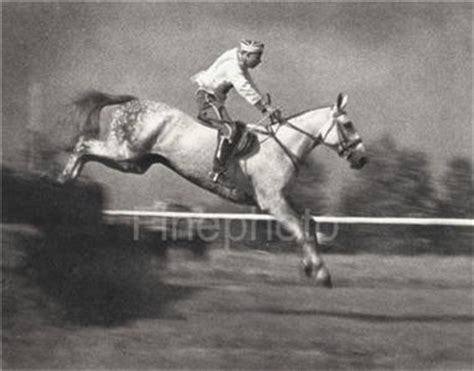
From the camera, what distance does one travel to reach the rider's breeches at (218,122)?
238 inches

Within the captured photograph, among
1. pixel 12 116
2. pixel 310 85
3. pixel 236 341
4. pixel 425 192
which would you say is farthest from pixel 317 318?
pixel 12 116

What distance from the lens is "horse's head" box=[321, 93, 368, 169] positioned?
6047 millimetres

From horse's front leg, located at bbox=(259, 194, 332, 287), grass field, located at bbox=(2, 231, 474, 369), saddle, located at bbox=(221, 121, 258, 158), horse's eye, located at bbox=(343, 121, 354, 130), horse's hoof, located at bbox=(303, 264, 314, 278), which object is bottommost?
grass field, located at bbox=(2, 231, 474, 369)

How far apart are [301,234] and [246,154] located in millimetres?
620

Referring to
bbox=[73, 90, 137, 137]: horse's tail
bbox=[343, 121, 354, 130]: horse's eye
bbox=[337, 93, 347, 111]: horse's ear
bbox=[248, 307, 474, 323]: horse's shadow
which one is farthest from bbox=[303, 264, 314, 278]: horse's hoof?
bbox=[73, 90, 137, 137]: horse's tail

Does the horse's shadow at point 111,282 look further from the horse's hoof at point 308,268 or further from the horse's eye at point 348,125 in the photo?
the horse's eye at point 348,125

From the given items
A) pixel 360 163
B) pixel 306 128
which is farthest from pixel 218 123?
pixel 360 163

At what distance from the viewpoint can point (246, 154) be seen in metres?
6.08

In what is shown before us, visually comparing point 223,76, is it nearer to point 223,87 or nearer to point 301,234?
point 223,87

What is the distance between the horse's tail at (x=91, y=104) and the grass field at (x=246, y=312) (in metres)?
0.86

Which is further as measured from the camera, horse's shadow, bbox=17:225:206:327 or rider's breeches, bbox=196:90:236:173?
horse's shadow, bbox=17:225:206:327

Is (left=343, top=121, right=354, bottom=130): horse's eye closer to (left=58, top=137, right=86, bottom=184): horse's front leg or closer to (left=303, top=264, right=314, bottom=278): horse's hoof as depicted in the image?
(left=303, top=264, right=314, bottom=278): horse's hoof

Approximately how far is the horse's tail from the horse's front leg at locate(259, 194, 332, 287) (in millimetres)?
1146

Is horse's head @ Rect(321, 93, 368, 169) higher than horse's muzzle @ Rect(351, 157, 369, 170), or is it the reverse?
horse's head @ Rect(321, 93, 368, 169)
